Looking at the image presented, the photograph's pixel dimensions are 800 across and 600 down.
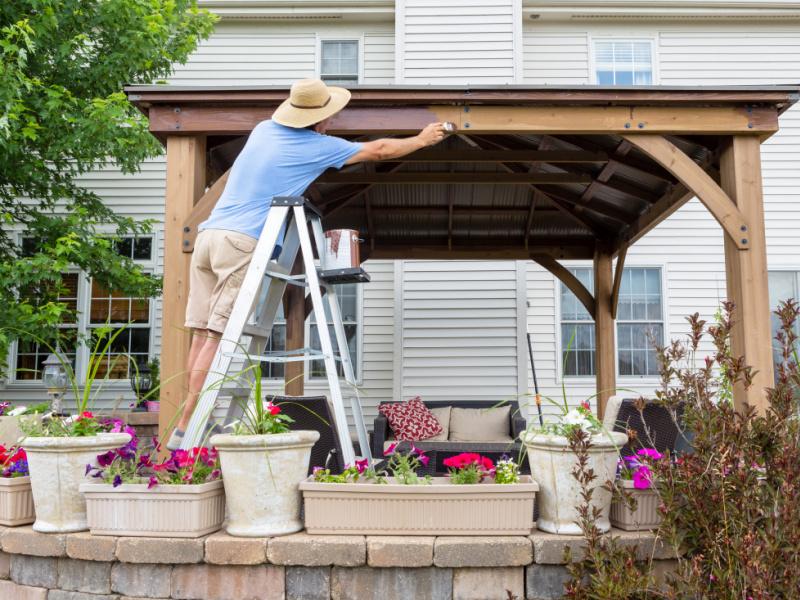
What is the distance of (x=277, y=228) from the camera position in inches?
129

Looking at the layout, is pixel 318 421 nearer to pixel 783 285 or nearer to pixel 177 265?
pixel 177 265

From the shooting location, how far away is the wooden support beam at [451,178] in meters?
6.05

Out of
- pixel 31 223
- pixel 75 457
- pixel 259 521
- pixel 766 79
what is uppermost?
pixel 766 79

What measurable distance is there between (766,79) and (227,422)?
29.0 ft

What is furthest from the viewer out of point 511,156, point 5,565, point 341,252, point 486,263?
point 486,263

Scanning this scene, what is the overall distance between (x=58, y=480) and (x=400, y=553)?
1.37 meters

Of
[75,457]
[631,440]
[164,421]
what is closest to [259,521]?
[75,457]

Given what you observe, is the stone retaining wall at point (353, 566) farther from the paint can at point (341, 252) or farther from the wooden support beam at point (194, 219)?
the wooden support beam at point (194, 219)

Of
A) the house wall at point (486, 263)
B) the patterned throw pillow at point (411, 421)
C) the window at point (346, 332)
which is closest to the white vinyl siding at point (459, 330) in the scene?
the house wall at point (486, 263)

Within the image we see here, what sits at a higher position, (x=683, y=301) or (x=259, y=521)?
(x=683, y=301)

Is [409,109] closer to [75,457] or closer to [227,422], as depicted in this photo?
[227,422]

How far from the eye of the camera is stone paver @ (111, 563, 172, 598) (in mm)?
2541

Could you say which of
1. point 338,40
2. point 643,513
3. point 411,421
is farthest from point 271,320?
point 338,40

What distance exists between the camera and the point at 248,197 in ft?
11.2
